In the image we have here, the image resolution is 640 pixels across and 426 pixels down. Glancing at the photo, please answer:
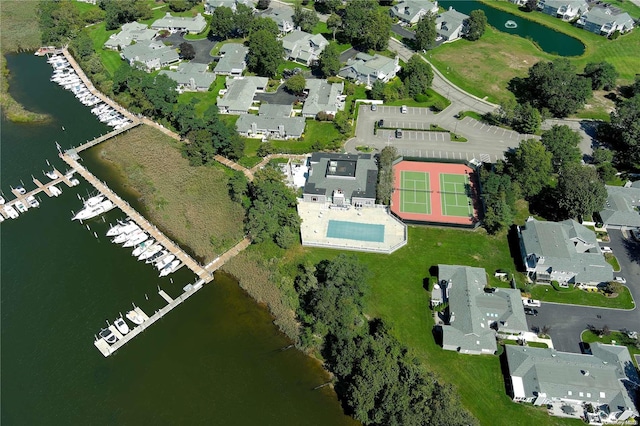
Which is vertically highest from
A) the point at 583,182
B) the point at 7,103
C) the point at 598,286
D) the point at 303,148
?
the point at 583,182

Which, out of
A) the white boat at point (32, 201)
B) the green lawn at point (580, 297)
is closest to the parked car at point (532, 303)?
the green lawn at point (580, 297)

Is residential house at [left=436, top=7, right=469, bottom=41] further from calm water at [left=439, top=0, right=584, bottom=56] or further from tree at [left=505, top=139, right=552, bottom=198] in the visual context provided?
tree at [left=505, top=139, right=552, bottom=198]

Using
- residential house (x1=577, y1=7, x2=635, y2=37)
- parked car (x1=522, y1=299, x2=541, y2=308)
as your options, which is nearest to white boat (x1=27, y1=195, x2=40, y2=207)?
parked car (x1=522, y1=299, x2=541, y2=308)

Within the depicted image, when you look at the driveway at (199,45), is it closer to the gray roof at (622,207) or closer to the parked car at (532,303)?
the parked car at (532,303)

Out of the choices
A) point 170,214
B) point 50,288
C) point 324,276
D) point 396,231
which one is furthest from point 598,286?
point 50,288

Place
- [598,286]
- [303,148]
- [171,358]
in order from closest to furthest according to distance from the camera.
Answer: [171,358] → [598,286] → [303,148]

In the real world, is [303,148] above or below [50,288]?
above

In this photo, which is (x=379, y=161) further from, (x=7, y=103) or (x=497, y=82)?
(x=7, y=103)
